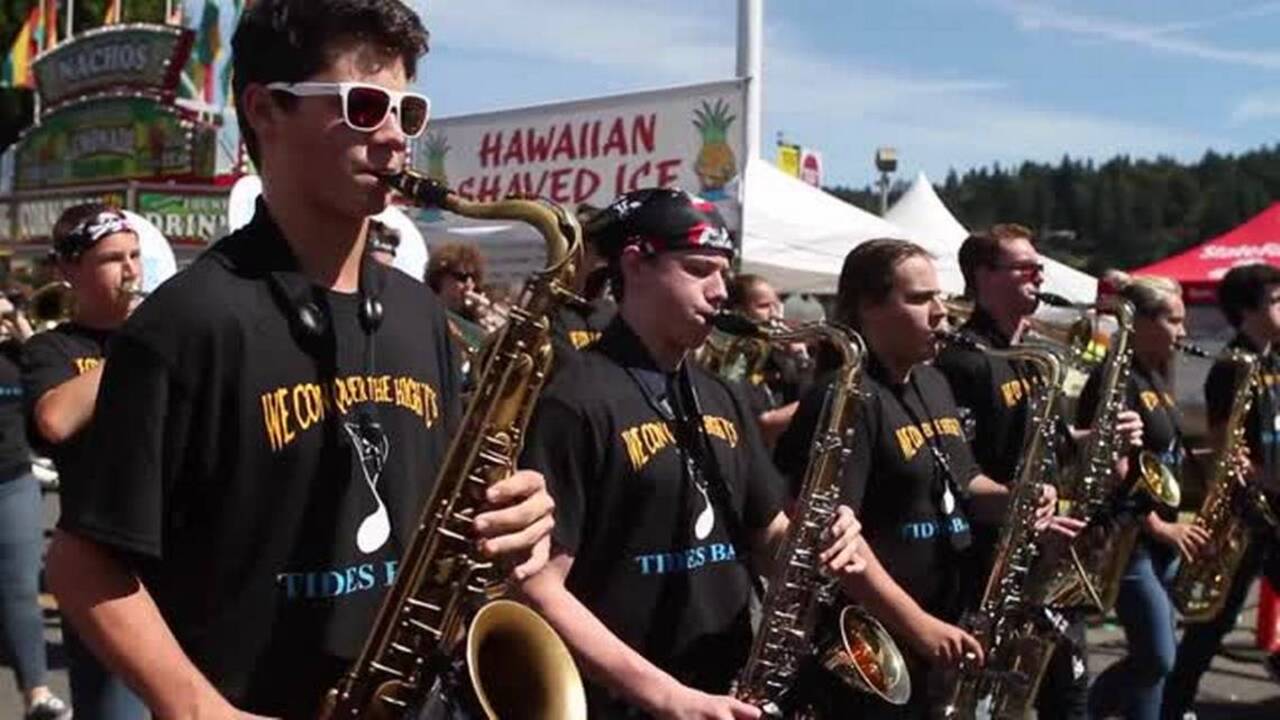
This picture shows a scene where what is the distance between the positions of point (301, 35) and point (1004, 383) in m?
3.92

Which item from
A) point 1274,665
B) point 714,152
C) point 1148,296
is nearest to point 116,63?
point 714,152

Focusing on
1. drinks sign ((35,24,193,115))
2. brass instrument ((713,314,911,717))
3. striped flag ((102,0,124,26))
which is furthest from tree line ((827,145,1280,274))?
brass instrument ((713,314,911,717))

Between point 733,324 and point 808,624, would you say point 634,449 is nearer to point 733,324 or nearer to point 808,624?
point 733,324

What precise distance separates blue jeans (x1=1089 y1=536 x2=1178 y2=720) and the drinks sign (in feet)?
71.7

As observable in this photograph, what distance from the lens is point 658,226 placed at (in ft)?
12.6

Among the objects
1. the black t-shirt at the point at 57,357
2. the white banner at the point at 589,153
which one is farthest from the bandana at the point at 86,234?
the white banner at the point at 589,153

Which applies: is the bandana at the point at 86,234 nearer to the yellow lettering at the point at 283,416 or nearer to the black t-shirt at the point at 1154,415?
the yellow lettering at the point at 283,416

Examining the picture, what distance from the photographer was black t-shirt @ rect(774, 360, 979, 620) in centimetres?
465

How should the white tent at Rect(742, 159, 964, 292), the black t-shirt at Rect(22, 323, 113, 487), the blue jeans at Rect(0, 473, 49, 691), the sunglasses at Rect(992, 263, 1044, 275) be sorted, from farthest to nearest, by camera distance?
the white tent at Rect(742, 159, 964, 292) → the blue jeans at Rect(0, 473, 49, 691) → the sunglasses at Rect(992, 263, 1044, 275) → the black t-shirt at Rect(22, 323, 113, 487)

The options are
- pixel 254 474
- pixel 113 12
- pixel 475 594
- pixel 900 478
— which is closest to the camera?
pixel 254 474

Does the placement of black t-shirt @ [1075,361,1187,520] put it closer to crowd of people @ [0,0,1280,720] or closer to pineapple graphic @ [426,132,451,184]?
crowd of people @ [0,0,1280,720]

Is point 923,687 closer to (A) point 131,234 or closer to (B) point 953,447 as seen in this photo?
(B) point 953,447

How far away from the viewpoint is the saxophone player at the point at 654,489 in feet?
11.5

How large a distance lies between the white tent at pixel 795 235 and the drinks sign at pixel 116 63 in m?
14.0
